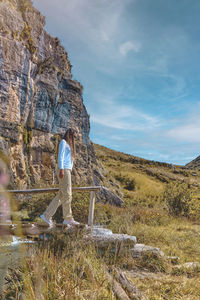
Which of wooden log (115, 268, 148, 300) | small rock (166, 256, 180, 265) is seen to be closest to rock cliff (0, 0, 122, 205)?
small rock (166, 256, 180, 265)

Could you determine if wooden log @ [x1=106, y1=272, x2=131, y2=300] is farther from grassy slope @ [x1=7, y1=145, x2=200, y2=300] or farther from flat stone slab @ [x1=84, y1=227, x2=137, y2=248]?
flat stone slab @ [x1=84, y1=227, x2=137, y2=248]

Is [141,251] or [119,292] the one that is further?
[141,251]

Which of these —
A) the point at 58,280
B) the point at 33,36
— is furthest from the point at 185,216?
the point at 33,36

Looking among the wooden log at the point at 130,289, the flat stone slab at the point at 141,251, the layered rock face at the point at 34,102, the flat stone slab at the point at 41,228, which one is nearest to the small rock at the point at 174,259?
the flat stone slab at the point at 141,251

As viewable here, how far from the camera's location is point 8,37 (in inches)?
677

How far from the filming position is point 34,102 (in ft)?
59.7

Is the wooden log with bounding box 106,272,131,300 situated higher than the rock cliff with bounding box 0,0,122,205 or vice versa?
the rock cliff with bounding box 0,0,122,205

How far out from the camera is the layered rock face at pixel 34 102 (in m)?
16.0

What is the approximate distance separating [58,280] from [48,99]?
17.5 m

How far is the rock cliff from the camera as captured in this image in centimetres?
1600

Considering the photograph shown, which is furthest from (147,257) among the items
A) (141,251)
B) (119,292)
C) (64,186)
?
(64,186)

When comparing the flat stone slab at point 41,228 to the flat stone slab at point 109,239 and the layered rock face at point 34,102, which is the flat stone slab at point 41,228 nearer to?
the flat stone slab at point 109,239

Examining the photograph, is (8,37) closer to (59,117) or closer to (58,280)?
(59,117)

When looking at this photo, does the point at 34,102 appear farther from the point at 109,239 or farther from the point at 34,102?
the point at 109,239
